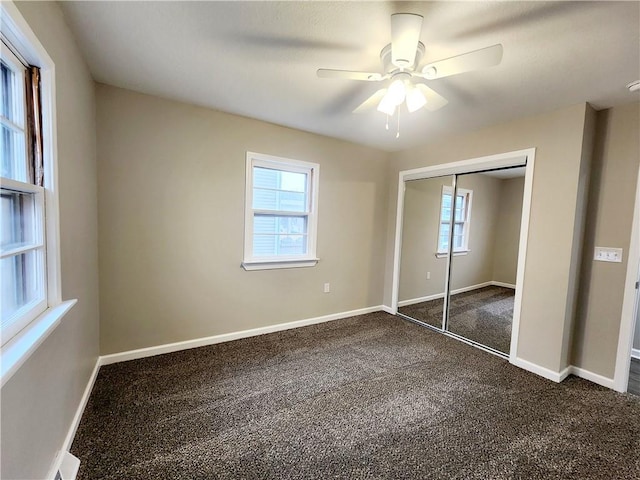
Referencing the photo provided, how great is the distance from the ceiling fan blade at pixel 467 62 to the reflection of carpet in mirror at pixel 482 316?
7.76 ft

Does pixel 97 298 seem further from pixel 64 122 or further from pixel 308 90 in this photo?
pixel 308 90

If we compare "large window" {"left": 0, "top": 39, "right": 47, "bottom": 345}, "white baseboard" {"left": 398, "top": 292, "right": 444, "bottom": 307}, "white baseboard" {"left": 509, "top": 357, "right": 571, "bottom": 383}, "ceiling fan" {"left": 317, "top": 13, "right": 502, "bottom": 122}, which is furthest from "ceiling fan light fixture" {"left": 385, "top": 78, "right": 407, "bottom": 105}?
"white baseboard" {"left": 398, "top": 292, "right": 444, "bottom": 307}

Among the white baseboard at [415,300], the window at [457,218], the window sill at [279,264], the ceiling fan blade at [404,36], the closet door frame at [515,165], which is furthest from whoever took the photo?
the white baseboard at [415,300]

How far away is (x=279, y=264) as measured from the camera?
129 inches

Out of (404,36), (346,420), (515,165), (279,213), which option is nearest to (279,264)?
(279,213)

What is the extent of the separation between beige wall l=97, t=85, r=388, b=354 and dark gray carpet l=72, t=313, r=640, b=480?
43 cm

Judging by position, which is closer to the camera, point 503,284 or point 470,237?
point 503,284

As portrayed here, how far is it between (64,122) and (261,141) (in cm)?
174

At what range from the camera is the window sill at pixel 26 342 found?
897mm

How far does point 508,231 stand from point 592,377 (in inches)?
56.9

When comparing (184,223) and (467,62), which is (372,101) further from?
(184,223)

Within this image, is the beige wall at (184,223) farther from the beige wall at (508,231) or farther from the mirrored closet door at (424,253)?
the beige wall at (508,231)

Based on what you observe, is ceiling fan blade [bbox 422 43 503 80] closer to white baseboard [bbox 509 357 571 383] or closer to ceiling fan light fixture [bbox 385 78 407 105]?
ceiling fan light fixture [bbox 385 78 407 105]

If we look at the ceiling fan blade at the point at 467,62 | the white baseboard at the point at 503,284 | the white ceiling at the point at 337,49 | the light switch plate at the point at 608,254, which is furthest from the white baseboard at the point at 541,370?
the ceiling fan blade at the point at 467,62
